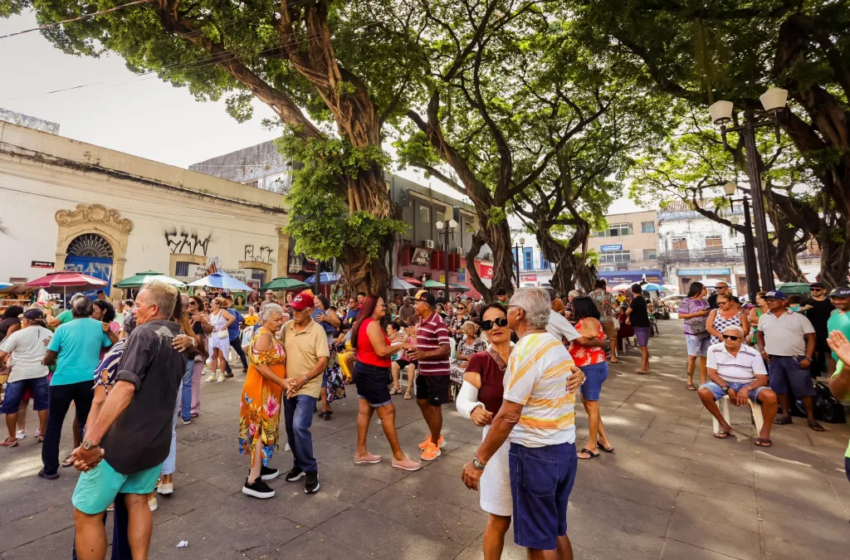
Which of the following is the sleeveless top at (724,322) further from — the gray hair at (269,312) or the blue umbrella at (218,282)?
the blue umbrella at (218,282)

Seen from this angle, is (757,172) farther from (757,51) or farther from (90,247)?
(90,247)

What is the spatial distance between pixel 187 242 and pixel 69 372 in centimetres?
1455

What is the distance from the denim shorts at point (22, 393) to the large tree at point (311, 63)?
18.7 ft

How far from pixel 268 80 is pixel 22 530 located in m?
12.4

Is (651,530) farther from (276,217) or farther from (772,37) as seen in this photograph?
(276,217)

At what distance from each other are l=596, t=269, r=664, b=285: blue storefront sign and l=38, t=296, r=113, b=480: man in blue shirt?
43.7 meters

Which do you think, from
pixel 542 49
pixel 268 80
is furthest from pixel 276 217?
pixel 542 49

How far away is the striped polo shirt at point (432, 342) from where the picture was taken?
4410 millimetres

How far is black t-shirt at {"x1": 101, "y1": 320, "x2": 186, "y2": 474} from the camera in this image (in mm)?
2160

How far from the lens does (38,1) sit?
907 centimetres

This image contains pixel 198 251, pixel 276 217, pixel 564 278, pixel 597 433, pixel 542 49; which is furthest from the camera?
pixel 276 217

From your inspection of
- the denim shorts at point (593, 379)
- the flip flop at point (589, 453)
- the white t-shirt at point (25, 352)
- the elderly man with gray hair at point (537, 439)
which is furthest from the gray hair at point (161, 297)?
the flip flop at point (589, 453)

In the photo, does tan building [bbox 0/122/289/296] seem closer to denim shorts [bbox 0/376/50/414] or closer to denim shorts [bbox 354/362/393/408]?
denim shorts [bbox 0/376/50/414]

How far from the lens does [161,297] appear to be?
2.44 meters
